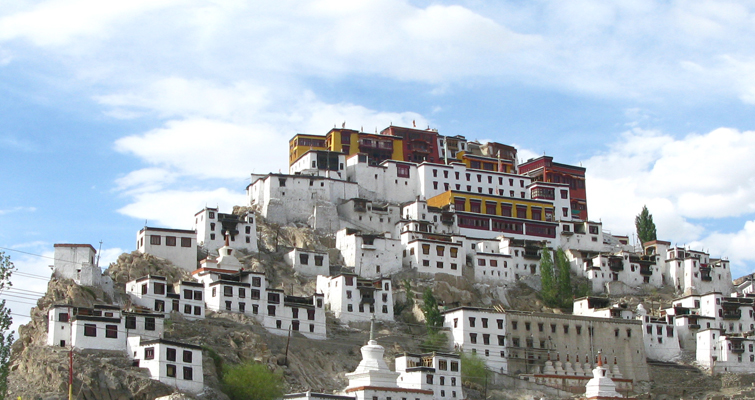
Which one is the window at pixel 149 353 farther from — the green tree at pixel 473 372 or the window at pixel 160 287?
the green tree at pixel 473 372

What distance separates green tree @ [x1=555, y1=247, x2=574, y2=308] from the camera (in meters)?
108

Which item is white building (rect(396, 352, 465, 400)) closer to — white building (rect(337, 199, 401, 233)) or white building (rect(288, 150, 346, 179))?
white building (rect(337, 199, 401, 233))

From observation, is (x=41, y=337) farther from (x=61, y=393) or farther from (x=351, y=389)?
(x=351, y=389)

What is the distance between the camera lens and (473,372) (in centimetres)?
8994

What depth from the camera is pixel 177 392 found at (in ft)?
239

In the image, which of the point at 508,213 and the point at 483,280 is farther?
the point at 508,213

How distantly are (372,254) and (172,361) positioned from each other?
115ft

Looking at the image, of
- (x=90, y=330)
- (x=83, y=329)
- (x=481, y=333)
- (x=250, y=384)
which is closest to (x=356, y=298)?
(x=481, y=333)

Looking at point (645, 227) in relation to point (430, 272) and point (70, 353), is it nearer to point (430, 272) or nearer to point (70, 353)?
point (430, 272)

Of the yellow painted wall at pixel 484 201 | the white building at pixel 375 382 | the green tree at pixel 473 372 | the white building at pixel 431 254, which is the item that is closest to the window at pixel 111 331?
the white building at pixel 375 382

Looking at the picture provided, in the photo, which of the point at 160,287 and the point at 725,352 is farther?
the point at 725,352

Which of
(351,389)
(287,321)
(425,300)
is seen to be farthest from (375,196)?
(351,389)

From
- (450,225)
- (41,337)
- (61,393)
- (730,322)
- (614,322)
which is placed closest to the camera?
(61,393)

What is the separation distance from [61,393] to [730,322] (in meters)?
66.0
